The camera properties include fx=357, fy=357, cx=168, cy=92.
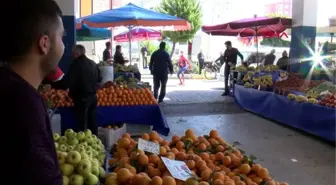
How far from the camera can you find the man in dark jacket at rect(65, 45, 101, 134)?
16.0 ft

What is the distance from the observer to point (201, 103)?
33.2ft

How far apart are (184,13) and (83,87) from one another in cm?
2026

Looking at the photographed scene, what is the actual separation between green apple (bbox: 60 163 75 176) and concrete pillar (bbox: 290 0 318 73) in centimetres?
888

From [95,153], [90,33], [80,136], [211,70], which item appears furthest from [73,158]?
[211,70]

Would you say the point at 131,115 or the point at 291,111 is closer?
the point at 131,115

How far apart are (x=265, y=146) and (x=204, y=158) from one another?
3566 mm

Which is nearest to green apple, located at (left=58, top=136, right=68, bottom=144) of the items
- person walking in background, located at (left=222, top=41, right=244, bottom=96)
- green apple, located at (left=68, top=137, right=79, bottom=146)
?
green apple, located at (left=68, top=137, right=79, bottom=146)

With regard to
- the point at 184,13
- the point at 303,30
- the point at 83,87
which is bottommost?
the point at 83,87

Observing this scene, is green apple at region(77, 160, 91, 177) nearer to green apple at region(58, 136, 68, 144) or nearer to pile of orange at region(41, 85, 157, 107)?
green apple at region(58, 136, 68, 144)

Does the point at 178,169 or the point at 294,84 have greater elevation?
the point at 294,84

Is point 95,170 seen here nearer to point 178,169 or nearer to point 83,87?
point 178,169

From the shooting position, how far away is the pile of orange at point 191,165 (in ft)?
6.96

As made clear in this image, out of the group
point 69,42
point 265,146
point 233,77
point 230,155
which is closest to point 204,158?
point 230,155

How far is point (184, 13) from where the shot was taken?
24406 mm
